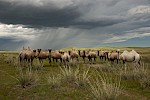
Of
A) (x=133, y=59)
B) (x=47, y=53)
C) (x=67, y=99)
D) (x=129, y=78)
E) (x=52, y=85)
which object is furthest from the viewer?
(x=47, y=53)

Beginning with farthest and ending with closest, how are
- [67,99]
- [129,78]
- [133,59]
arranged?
[133,59], [129,78], [67,99]

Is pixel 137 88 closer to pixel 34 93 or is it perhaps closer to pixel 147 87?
pixel 147 87

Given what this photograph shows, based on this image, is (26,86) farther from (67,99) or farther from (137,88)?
(137,88)

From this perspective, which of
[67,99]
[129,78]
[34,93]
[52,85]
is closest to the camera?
[67,99]

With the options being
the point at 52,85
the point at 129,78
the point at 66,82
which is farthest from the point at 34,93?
the point at 129,78

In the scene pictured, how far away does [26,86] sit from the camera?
13.8 m

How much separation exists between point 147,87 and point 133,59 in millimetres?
15175

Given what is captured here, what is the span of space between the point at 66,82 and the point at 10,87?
3.21 metres

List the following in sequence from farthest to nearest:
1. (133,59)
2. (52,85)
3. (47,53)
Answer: (47,53) < (133,59) < (52,85)

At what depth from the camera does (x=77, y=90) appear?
13062 millimetres

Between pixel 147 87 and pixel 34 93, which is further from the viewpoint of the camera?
pixel 147 87

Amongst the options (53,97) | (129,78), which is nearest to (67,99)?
(53,97)

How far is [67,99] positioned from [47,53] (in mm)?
23459

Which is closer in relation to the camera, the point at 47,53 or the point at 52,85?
the point at 52,85
